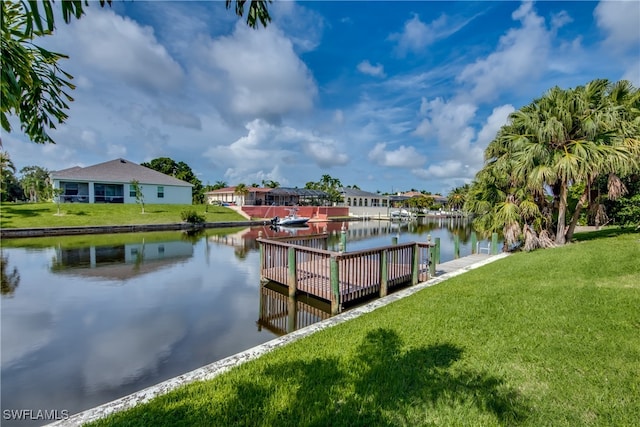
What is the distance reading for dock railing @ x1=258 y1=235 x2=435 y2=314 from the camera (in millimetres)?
7156

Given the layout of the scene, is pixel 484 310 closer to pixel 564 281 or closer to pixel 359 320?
pixel 359 320

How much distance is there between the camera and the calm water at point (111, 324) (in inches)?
175

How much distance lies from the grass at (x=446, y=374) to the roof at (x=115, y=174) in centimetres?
4015

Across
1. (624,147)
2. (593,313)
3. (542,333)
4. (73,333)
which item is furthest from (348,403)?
(624,147)

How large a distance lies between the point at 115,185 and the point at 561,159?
42.2 m

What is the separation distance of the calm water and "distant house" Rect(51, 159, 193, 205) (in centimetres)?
2582

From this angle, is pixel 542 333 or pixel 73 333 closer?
pixel 542 333

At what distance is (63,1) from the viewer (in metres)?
1.45

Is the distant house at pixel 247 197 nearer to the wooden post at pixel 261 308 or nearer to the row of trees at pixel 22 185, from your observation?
the row of trees at pixel 22 185

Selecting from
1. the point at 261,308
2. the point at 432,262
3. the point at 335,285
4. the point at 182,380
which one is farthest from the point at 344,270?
the point at 182,380

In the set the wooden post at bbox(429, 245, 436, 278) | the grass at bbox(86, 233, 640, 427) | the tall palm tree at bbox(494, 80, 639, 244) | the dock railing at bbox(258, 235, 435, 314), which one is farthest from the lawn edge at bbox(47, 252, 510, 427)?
the tall palm tree at bbox(494, 80, 639, 244)

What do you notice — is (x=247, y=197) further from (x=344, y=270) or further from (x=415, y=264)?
(x=344, y=270)

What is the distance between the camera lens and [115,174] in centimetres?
3725

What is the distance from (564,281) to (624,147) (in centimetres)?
742
